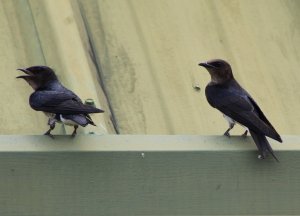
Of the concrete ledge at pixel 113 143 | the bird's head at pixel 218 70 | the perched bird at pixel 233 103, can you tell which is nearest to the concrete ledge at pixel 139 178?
the concrete ledge at pixel 113 143

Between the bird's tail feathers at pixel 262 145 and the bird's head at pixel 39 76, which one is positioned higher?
the bird's head at pixel 39 76

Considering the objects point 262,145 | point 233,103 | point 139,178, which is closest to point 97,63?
point 233,103

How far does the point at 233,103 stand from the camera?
343cm

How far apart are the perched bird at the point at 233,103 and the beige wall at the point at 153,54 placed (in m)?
0.24

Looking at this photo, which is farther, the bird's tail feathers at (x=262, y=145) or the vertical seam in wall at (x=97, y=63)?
the vertical seam in wall at (x=97, y=63)

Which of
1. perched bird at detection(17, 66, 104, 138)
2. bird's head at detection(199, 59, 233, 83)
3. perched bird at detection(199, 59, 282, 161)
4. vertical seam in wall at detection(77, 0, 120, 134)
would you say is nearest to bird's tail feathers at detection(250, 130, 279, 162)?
perched bird at detection(199, 59, 282, 161)

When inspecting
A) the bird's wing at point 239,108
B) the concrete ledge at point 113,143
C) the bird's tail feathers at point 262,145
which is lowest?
the bird's wing at point 239,108

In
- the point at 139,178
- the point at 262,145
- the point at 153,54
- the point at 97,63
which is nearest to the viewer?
the point at 139,178

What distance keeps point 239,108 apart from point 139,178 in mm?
1091

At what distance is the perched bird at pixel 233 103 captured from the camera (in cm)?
298

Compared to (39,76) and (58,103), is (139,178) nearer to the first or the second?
(58,103)

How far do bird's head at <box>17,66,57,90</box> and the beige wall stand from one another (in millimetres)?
192

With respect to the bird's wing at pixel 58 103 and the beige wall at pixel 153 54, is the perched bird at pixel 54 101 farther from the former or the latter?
the beige wall at pixel 153 54

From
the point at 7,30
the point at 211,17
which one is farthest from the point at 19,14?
the point at 211,17
